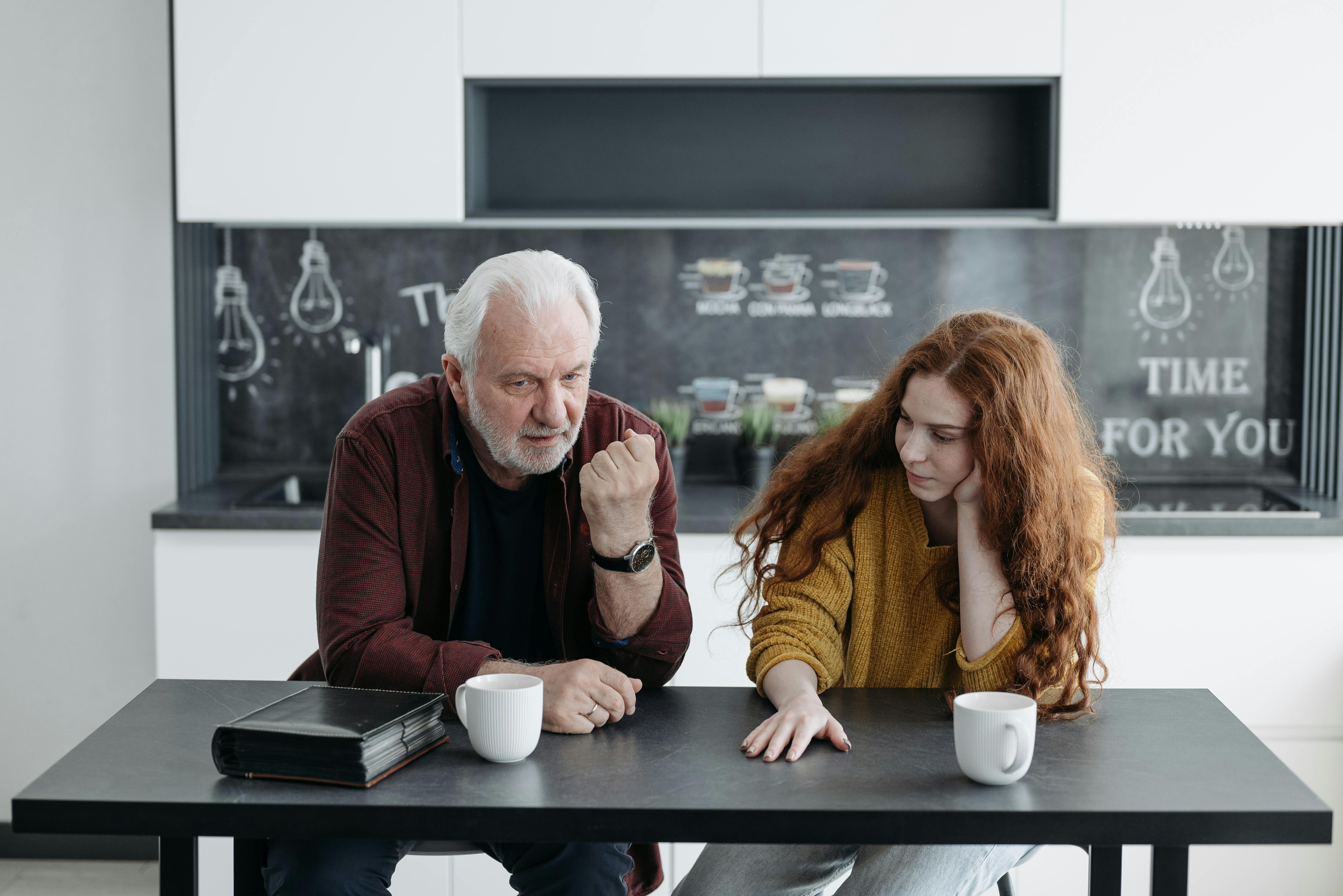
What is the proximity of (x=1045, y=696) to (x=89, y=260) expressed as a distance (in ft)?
8.48

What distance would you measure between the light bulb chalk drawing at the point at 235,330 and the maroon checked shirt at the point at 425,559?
1485mm

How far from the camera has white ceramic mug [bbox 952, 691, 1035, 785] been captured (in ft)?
3.99

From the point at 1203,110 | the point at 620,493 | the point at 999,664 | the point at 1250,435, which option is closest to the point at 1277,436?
the point at 1250,435

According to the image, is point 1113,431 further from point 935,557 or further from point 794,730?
point 794,730

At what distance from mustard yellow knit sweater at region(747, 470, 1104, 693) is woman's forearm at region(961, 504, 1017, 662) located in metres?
0.08

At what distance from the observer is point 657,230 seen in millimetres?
3209

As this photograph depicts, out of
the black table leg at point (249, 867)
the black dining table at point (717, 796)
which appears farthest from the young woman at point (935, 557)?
the black table leg at point (249, 867)

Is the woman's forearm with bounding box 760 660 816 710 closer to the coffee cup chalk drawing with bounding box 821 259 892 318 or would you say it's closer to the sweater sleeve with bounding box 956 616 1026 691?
the sweater sleeve with bounding box 956 616 1026 691

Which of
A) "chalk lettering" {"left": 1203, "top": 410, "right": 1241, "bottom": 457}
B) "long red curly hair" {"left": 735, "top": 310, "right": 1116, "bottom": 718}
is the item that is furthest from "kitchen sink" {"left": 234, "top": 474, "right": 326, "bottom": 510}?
"chalk lettering" {"left": 1203, "top": 410, "right": 1241, "bottom": 457}

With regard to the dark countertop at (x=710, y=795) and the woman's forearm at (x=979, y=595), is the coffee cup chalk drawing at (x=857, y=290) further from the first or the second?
the dark countertop at (x=710, y=795)

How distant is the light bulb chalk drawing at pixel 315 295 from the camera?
3195 mm

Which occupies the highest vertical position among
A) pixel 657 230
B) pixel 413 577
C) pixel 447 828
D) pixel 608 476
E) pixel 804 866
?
pixel 657 230

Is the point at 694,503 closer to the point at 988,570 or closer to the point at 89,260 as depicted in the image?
the point at 988,570

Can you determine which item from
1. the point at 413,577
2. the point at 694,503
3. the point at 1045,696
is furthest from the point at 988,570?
the point at 694,503
